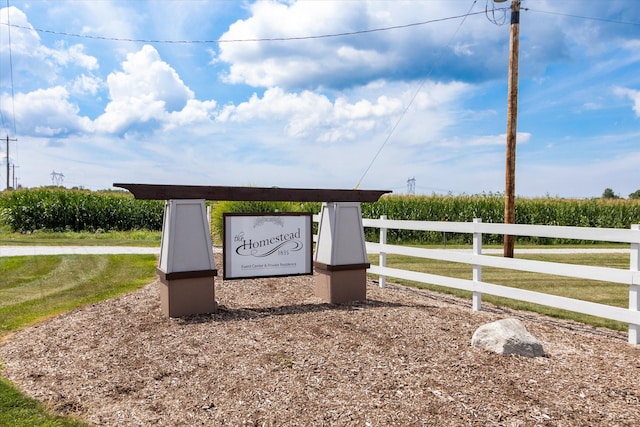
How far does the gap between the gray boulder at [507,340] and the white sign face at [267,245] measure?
11.1ft

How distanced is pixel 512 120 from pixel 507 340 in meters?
10.7

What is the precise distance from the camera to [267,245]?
8203 millimetres

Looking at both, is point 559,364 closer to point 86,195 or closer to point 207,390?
point 207,390

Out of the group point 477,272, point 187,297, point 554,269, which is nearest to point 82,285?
point 187,297

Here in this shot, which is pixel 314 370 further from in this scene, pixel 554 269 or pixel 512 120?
pixel 512 120

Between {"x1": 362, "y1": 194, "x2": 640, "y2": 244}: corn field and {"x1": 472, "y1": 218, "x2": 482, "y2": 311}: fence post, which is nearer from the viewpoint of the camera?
{"x1": 472, "y1": 218, "x2": 482, "y2": 311}: fence post

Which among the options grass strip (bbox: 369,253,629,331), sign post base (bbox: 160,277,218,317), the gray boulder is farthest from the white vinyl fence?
sign post base (bbox: 160,277,218,317)

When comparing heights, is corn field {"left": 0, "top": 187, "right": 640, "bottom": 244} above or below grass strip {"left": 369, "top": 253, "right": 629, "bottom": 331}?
above

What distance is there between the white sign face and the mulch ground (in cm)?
72

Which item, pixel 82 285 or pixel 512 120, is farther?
pixel 512 120

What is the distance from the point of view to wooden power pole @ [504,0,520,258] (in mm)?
14625

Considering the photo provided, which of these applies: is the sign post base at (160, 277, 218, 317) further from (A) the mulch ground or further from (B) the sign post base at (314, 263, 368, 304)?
(B) the sign post base at (314, 263, 368, 304)

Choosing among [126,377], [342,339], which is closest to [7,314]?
[126,377]

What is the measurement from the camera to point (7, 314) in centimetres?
804
